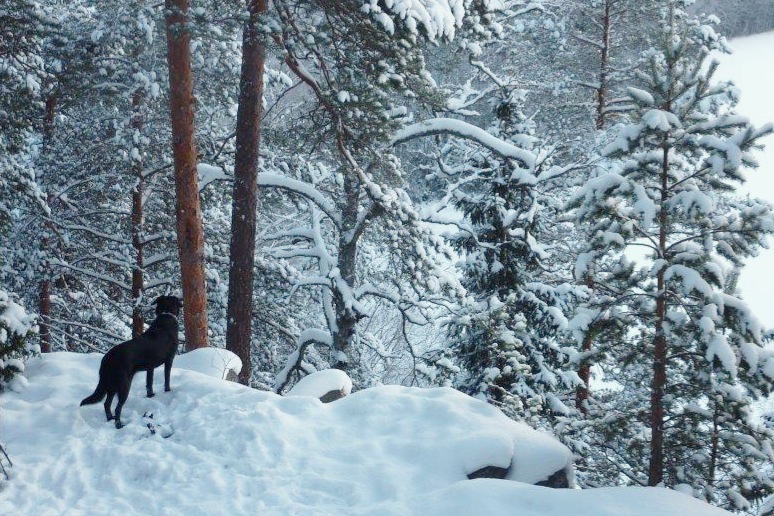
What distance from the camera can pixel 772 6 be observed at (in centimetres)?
3234

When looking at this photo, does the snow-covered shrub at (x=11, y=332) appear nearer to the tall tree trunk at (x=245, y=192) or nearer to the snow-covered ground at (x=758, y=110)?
the tall tree trunk at (x=245, y=192)

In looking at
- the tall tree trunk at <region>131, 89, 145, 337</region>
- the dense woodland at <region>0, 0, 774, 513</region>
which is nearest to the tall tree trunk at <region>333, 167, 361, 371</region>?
the dense woodland at <region>0, 0, 774, 513</region>

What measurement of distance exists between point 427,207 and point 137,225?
5.44m

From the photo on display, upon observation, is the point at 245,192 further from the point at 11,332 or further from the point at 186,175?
the point at 11,332

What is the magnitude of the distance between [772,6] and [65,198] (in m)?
33.7

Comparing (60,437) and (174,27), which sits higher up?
(174,27)

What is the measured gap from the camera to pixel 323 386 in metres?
7.88

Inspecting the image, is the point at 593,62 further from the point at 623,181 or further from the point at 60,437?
the point at 60,437

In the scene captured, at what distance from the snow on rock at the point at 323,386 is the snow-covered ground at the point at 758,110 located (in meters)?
20.5

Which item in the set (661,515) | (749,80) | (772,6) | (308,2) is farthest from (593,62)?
(772,6)

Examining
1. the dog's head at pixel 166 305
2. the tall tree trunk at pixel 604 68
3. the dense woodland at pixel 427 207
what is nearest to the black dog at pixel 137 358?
the dog's head at pixel 166 305

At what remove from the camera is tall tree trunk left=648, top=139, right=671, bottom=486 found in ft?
21.5

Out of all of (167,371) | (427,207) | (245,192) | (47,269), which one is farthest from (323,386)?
(47,269)

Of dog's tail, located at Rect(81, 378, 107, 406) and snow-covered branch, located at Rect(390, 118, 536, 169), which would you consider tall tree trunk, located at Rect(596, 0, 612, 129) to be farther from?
dog's tail, located at Rect(81, 378, 107, 406)
